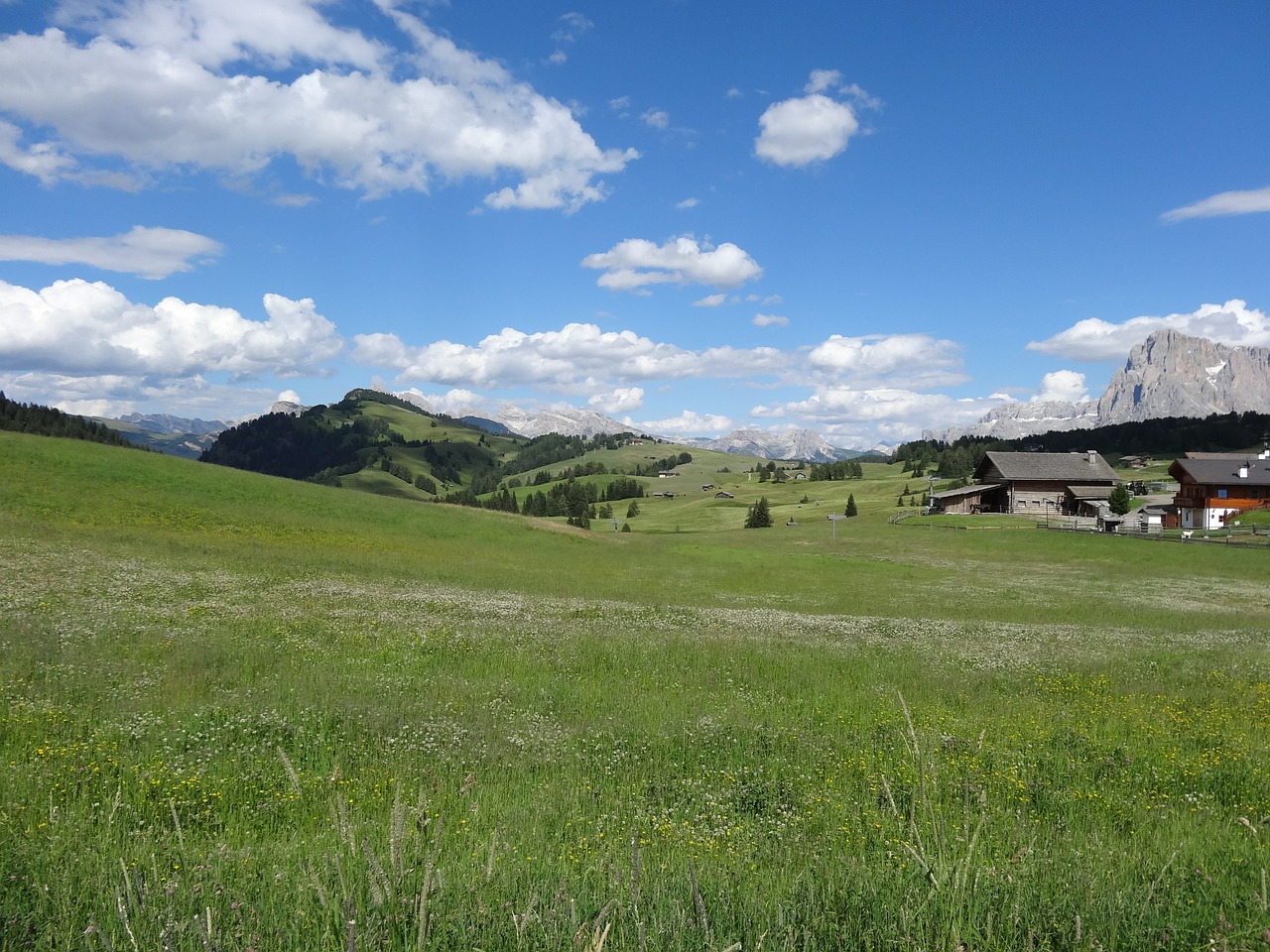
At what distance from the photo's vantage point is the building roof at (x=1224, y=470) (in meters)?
107

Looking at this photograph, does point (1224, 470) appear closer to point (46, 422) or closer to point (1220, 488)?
point (1220, 488)

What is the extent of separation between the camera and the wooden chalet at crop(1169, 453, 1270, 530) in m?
106

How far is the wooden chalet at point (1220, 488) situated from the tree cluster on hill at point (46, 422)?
165245 mm

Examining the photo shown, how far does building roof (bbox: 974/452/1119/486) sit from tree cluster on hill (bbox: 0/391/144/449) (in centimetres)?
14892

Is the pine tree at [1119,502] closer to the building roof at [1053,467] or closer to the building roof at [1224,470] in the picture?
the building roof at [1224,470]

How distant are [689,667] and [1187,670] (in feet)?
48.4

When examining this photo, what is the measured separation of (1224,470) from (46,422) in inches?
7631

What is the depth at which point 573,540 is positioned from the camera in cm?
7469

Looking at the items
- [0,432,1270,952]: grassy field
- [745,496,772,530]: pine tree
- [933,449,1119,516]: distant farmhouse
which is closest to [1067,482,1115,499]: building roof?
[933,449,1119,516]: distant farmhouse

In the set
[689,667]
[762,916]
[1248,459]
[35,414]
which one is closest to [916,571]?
[689,667]

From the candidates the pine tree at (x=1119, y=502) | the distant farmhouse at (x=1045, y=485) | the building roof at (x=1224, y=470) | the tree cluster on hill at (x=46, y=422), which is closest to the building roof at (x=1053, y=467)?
the distant farmhouse at (x=1045, y=485)

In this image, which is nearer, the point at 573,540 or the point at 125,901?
the point at 125,901

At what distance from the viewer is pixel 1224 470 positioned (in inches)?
4316

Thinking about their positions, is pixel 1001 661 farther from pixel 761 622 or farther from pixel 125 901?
pixel 125 901
